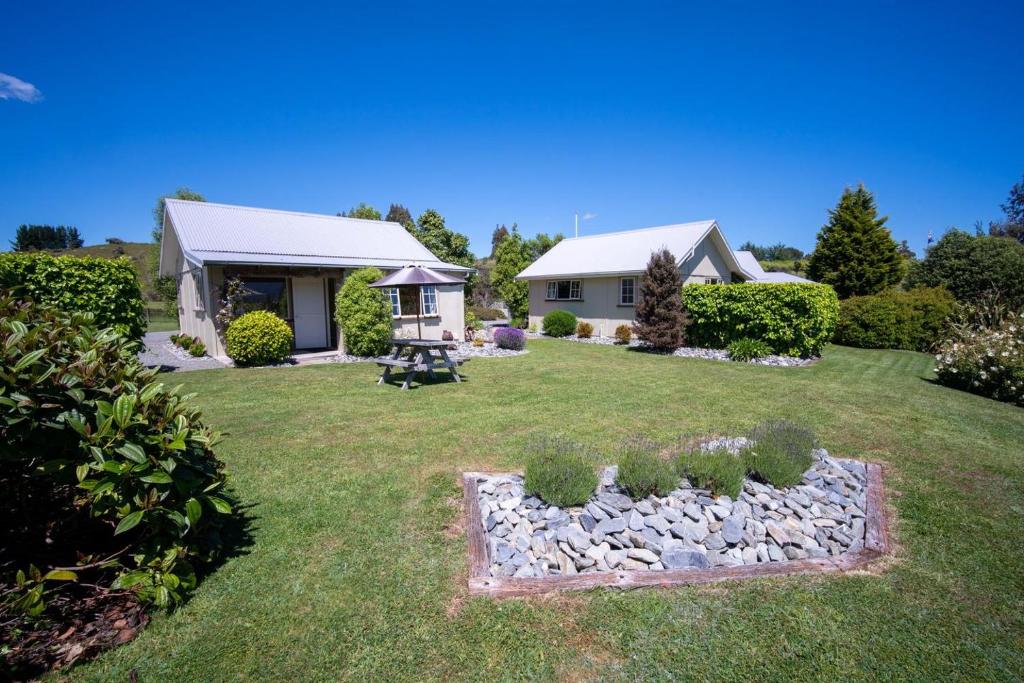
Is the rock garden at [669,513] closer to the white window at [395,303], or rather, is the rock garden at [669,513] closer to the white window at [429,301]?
the white window at [395,303]

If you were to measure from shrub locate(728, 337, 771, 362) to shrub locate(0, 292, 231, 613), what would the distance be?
14.1m

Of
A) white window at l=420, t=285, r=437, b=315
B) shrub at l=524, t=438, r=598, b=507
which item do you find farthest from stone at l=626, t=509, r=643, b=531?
white window at l=420, t=285, r=437, b=315

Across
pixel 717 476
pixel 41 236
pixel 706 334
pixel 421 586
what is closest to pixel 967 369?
pixel 706 334

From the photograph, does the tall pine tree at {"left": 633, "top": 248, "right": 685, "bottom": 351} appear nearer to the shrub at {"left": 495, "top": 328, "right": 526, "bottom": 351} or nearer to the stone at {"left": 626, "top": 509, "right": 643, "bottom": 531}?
the shrub at {"left": 495, "top": 328, "right": 526, "bottom": 351}

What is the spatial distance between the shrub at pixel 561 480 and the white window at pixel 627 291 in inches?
638

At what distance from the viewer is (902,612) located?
3.04 metres

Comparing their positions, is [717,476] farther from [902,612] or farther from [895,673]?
[895,673]

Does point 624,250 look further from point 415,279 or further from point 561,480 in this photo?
point 561,480

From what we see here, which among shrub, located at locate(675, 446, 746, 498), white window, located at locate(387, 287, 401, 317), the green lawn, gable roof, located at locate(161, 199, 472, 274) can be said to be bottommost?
the green lawn

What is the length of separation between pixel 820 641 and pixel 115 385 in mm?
4657

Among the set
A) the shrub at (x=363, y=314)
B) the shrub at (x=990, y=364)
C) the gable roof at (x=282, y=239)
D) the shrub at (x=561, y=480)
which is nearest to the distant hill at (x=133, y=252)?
the gable roof at (x=282, y=239)

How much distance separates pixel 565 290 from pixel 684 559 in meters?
19.3

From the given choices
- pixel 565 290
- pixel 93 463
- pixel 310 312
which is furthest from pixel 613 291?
pixel 93 463

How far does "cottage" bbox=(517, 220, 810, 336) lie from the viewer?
1950 centimetres
